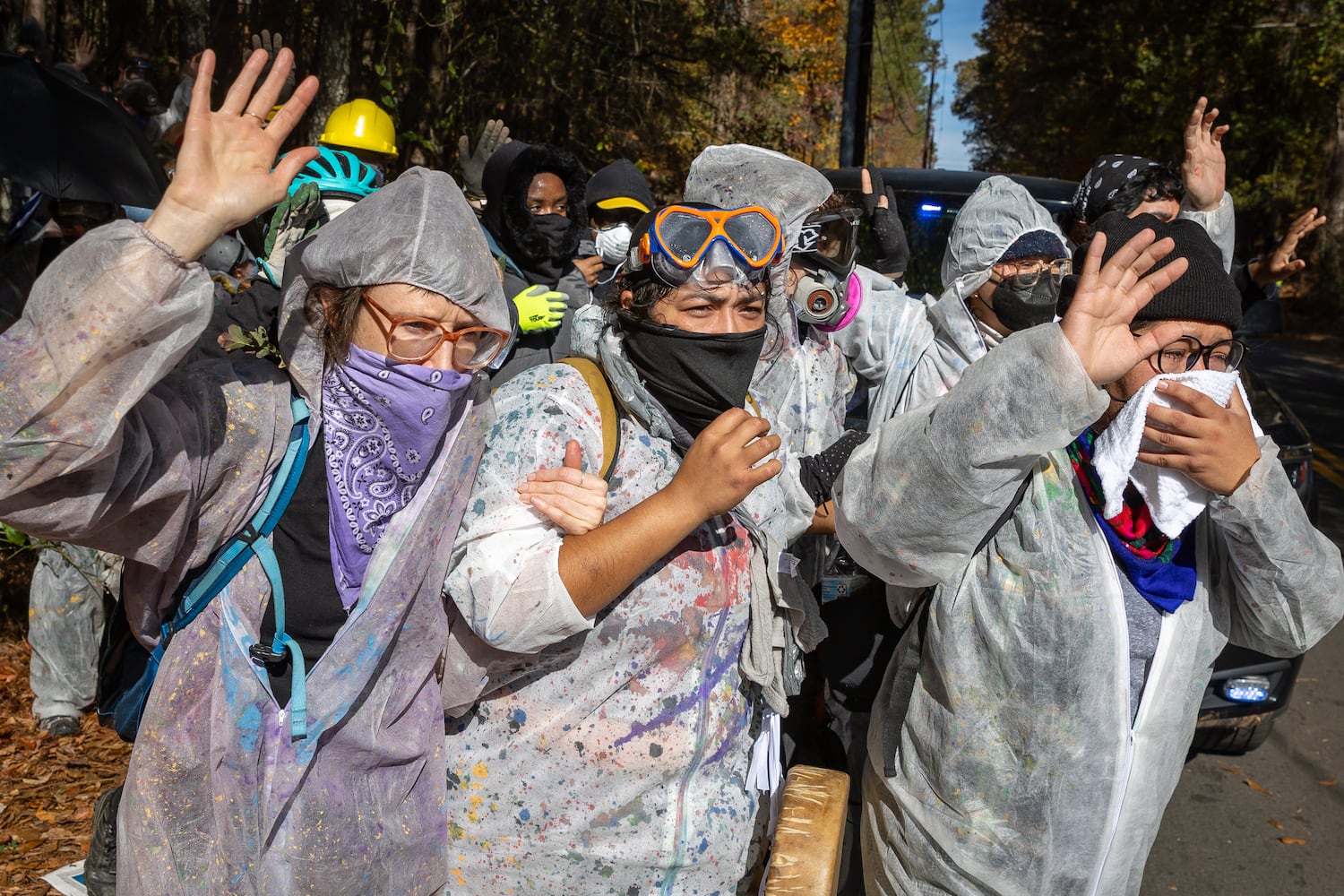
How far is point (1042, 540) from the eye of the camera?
6.52 feet

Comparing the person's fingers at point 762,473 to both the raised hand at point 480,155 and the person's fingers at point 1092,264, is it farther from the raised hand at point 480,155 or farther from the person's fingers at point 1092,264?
the raised hand at point 480,155

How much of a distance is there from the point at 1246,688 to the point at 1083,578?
2.75 metres

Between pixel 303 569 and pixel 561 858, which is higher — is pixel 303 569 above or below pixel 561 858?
above

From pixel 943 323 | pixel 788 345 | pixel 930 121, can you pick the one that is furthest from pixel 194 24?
pixel 930 121

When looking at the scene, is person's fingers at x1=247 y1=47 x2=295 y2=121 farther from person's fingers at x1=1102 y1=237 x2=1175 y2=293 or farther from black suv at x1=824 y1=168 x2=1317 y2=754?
black suv at x1=824 y1=168 x2=1317 y2=754

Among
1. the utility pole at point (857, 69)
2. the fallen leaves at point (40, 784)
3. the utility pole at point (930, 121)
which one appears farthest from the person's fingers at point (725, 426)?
the utility pole at point (930, 121)

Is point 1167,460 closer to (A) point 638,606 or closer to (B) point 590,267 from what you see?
(A) point 638,606

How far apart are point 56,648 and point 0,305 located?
133cm

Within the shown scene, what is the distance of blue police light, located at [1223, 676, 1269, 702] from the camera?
412 centimetres

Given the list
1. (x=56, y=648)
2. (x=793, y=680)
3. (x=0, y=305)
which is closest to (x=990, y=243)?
(x=793, y=680)

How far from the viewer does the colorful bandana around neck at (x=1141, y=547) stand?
1.97 meters

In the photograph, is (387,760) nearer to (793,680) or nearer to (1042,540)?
(793,680)

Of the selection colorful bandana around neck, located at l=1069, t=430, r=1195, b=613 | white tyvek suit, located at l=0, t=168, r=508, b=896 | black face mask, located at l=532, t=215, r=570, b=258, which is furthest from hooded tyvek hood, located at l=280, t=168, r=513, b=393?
black face mask, located at l=532, t=215, r=570, b=258

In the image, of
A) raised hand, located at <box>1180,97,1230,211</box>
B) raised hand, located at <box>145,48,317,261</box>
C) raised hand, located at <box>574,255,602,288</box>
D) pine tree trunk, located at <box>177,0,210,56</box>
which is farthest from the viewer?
pine tree trunk, located at <box>177,0,210,56</box>
